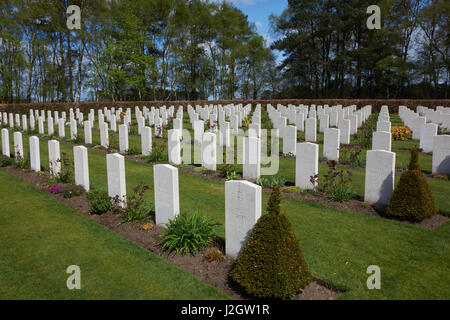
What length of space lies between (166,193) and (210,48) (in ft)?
165

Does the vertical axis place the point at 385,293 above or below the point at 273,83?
below

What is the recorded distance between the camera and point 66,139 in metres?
17.6

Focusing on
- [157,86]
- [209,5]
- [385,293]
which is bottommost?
[385,293]

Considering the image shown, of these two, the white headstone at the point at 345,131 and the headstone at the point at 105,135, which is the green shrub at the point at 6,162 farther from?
the white headstone at the point at 345,131

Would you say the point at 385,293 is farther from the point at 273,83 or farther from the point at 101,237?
the point at 273,83

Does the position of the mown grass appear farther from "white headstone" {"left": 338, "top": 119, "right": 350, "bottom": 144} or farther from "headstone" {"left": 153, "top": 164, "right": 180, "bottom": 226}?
"white headstone" {"left": 338, "top": 119, "right": 350, "bottom": 144}

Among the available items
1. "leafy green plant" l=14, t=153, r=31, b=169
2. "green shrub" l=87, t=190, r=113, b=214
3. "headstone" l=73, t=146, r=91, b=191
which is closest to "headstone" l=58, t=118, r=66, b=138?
"leafy green plant" l=14, t=153, r=31, b=169

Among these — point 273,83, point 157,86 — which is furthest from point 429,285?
point 273,83

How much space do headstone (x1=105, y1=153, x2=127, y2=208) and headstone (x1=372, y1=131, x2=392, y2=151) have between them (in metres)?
7.34

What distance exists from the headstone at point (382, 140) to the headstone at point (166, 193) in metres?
6.88

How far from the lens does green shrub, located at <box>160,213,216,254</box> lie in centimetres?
534

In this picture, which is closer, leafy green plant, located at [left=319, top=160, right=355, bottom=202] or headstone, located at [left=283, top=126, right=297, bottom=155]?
leafy green plant, located at [left=319, top=160, right=355, bottom=202]

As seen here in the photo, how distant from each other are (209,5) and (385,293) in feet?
174

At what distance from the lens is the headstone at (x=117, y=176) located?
7008 millimetres
